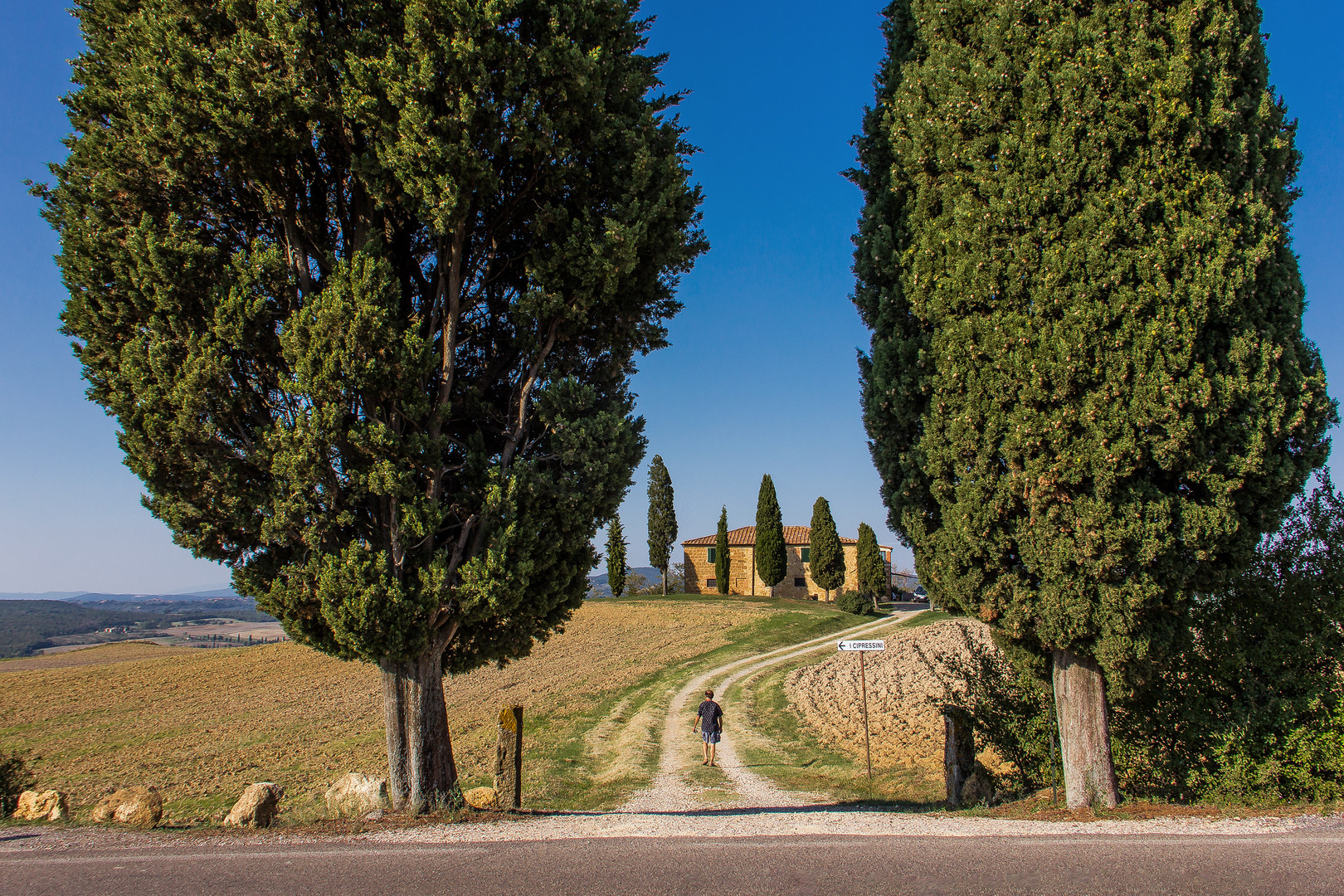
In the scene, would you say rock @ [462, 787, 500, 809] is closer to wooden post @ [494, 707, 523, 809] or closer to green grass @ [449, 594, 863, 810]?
wooden post @ [494, 707, 523, 809]

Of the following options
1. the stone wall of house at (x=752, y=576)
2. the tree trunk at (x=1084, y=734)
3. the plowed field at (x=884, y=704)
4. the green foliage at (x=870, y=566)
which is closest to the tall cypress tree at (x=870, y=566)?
the green foliage at (x=870, y=566)

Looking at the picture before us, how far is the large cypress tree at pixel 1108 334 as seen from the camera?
723cm

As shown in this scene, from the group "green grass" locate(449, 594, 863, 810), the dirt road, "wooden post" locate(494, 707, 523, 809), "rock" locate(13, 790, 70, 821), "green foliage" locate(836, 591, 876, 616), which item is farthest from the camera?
"green foliage" locate(836, 591, 876, 616)

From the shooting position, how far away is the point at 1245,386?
7.11m

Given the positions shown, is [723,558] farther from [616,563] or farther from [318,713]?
[318,713]

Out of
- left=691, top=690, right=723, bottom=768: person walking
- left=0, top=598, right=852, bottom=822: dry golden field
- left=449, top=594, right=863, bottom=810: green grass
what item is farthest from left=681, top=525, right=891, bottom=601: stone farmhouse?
left=691, top=690, right=723, bottom=768: person walking

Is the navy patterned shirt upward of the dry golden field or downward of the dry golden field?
upward

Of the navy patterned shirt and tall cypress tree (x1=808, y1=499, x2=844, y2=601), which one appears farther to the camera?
tall cypress tree (x1=808, y1=499, x2=844, y2=601)

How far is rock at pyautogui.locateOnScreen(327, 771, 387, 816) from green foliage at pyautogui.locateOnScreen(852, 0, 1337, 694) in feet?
24.7

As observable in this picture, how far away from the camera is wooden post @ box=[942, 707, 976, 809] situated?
31.7ft

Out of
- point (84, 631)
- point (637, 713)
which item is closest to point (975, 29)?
point (637, 713)

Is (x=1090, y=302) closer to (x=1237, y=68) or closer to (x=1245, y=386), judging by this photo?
(x=1245, y=386)

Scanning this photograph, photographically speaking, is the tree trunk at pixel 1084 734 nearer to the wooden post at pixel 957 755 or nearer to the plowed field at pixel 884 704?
the wooden post at pixel 957 755

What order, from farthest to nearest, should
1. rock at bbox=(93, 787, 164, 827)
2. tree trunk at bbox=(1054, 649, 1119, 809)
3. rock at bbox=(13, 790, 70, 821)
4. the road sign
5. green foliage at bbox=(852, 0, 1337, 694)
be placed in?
1. the road sign
2. rock at bbox=(13, 790, 70, 821)
3. tree trunk at bbox=(1054, 649, 1119, 809)
4. rock at bbox=(93, 787, 164, 827)
5. green foliage at bbox=(852, 0, 1337, 694)
